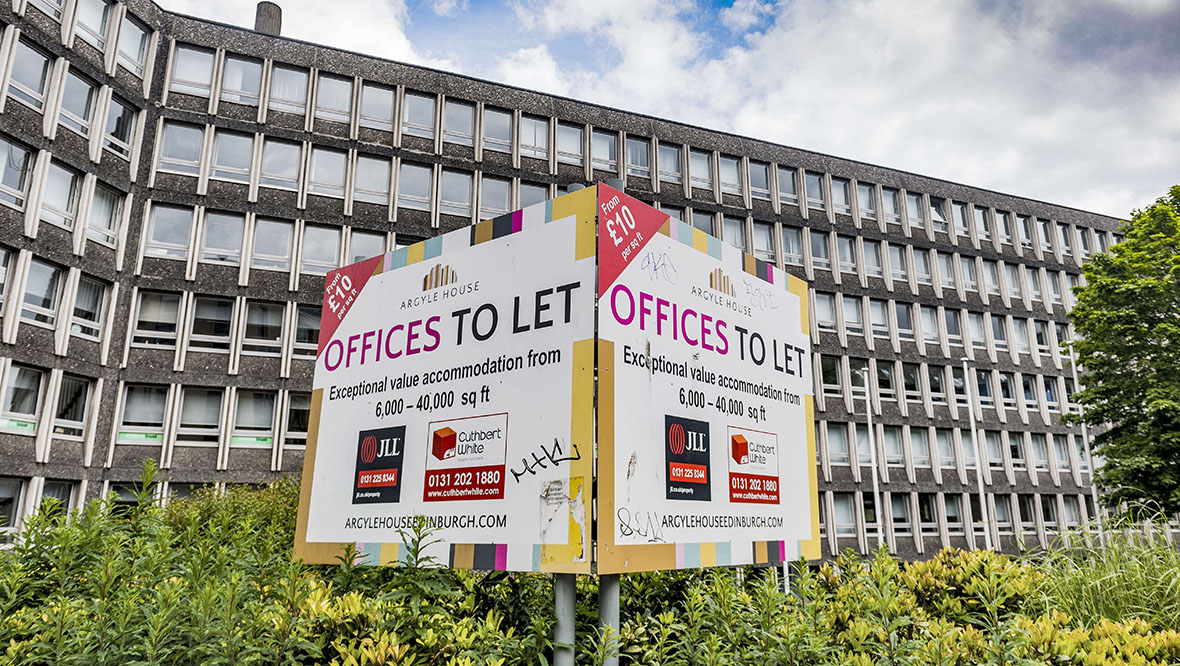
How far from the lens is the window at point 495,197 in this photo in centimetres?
2959

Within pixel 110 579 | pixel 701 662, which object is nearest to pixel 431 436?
pixel 110 579

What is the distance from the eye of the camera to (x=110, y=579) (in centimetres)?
284

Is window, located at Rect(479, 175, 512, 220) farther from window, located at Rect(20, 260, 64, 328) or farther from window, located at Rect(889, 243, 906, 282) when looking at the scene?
window, located at Rect(889, 243, 906, 282)

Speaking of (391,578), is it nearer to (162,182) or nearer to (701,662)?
(701,662)

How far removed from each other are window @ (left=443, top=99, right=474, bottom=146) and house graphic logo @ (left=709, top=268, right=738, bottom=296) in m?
27.5

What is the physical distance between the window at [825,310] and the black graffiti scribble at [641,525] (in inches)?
1296

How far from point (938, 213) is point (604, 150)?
1906 cm

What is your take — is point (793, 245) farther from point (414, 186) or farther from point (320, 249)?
point (320, 249)

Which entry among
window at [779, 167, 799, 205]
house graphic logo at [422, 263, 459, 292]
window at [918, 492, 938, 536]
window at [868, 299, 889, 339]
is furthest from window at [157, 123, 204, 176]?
window at [918, 492, 938, 536]

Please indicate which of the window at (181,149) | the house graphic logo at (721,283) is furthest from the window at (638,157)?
the house graphic logo at (721,283)

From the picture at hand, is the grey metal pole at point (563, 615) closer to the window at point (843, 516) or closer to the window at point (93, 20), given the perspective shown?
the window at point (93, 20)

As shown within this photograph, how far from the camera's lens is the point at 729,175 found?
35.1 metres

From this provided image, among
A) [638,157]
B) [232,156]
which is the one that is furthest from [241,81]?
[638,157]

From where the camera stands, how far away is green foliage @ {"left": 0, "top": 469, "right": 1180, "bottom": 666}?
8.31 ft
